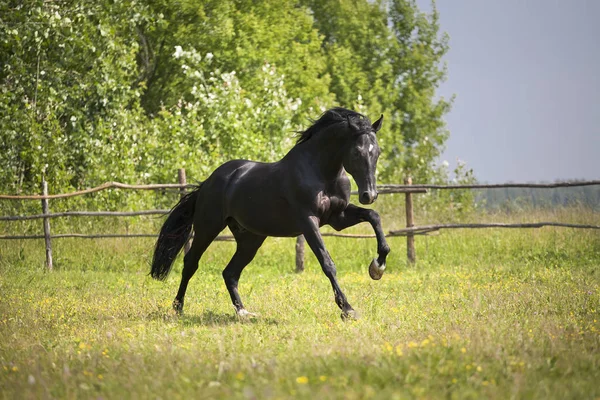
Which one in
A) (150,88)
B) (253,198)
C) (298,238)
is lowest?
(298,238)

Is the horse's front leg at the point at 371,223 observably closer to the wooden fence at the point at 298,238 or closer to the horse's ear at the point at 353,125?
the horse's ear at the point at 353,125

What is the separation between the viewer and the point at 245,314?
26.2 ft

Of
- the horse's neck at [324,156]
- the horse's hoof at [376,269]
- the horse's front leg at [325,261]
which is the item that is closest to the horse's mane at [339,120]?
the horse's neck at [324,156]

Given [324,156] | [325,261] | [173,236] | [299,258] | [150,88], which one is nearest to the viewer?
[325,261]

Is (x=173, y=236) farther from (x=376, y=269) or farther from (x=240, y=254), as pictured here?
(x=376, y=269)

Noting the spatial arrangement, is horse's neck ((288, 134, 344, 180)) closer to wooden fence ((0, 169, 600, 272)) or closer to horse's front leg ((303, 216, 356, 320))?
horse's front leg ((303, 216, 356, 320))

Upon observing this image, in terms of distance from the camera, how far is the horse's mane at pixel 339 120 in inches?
287

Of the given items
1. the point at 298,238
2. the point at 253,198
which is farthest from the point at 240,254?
the point at 298,238

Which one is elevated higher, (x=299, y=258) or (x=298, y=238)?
(x=298, y=238)

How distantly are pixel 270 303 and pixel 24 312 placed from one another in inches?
111

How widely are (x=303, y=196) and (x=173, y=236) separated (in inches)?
92.4

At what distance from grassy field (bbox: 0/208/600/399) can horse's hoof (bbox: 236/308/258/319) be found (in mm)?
134

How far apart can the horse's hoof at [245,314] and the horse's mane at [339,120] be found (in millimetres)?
1907

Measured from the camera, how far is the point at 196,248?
8.57 metres
